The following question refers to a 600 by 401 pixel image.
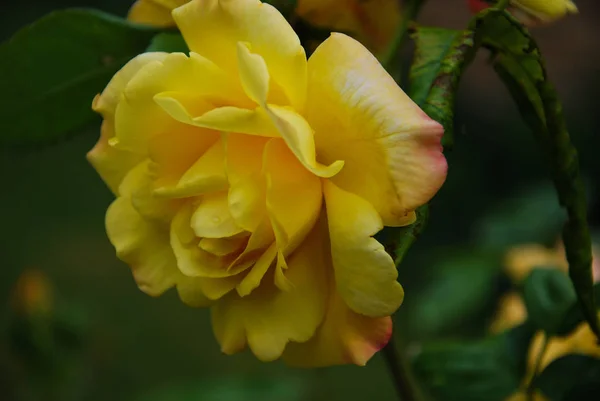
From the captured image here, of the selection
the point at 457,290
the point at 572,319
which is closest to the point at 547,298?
the point at 572,319

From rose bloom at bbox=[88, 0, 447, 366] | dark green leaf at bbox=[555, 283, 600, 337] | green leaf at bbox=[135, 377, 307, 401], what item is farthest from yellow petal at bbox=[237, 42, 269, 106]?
green leaf at bbox=[135, 377, 307, 401]

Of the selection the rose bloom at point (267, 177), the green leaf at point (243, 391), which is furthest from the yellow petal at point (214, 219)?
the green leaf at point (243, 391)

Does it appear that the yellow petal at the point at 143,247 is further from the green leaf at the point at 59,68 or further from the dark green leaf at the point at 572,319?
the dark green leaf at the point at 572,319

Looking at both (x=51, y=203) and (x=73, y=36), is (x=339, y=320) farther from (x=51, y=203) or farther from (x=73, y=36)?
(x=51, y=203)

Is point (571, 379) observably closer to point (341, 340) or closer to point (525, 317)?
point (525, 317)

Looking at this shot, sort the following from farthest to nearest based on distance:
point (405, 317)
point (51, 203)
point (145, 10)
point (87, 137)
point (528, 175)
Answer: point (87, 137)
point (51, 203)
point (528, 175)
point (405, 317)
point (145, 10)

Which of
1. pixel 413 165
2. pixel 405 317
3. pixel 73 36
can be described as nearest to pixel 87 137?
pixel 405 317
